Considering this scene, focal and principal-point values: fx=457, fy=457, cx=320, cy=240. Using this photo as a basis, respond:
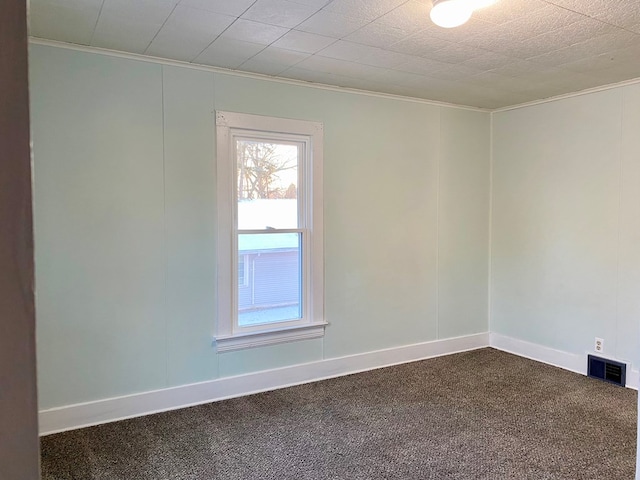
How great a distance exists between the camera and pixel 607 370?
12.3 feet

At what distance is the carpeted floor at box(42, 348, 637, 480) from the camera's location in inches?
97.8

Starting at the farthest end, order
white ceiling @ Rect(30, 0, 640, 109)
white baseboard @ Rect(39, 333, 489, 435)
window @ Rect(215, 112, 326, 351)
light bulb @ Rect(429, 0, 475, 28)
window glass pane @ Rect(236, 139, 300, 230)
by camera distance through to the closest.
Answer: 1. window glass pane @ Rect(236, 139, 300, 230)
2. window @ Rect(215, 112, 326, 351)
3. white baseboard @ Rect(39, 333, 489, 435)
4. white ceiling @ Rect(30, 0, 640, 109)
5. light bulb @ Rect(429, 0, 475, 28)

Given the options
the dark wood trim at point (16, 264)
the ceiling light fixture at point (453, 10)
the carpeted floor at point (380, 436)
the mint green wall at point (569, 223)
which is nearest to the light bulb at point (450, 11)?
the ceiling light fixture at point (453, 10)

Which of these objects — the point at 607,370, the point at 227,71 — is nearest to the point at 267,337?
the point at 227,71

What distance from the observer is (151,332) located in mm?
3195

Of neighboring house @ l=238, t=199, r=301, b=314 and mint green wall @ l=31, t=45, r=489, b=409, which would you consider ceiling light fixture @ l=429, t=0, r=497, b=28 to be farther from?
neighboring house @ l=238, t=199, r=301, b=314

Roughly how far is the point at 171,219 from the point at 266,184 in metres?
0.79

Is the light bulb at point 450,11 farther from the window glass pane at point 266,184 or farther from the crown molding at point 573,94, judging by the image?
the crown molding at point 573,94

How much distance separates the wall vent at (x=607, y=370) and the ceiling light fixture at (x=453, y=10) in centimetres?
307

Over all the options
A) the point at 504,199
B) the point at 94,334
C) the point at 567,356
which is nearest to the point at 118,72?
the point at 94,334

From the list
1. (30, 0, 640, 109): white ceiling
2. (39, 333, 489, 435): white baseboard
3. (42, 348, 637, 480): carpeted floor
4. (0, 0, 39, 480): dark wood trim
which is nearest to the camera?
(0, 0, 39, 480): dark wood trim

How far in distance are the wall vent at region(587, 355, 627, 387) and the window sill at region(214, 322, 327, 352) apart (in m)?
2.29

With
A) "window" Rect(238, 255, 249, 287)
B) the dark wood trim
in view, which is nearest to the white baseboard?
"window" Rect(238, 255, 249, 287)

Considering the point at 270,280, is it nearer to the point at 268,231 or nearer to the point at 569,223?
the point at 268,231
